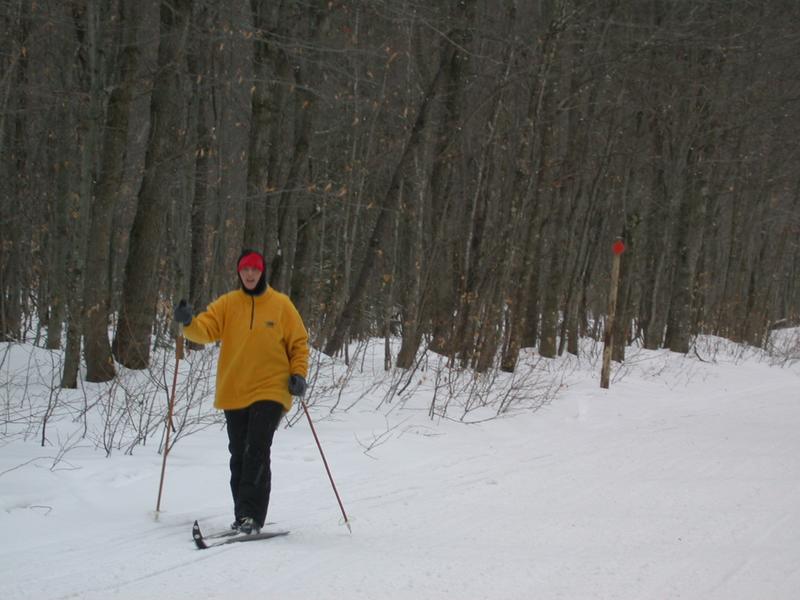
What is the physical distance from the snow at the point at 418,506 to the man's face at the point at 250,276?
178 cm

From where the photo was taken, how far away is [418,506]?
22.9ft

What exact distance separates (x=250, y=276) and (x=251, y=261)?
0.11 meters

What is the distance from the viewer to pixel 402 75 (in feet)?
52.0

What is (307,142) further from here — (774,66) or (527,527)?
(774,66)

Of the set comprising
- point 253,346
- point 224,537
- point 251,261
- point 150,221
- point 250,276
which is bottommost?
point 224,537

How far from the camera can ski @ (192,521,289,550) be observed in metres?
5.37

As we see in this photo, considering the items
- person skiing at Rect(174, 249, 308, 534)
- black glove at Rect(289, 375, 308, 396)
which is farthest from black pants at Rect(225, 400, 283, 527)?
black glove at Rect(289, 375, 308, 396)

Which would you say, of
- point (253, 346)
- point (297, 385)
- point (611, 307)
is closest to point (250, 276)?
point (253, 346)

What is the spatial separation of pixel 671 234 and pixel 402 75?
12.8 meters

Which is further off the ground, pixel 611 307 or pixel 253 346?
pixel 253 346

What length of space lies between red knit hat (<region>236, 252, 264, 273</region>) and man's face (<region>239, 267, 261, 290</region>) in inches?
0.9

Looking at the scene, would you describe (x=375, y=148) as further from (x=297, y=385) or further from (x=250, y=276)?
(x=297, y=385)

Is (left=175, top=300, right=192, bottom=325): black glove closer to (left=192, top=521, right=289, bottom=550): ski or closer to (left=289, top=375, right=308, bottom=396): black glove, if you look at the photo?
(left=289, top=375, right=308, bottom=396): black glove

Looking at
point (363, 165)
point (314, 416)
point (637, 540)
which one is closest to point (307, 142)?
point (363, 165)
